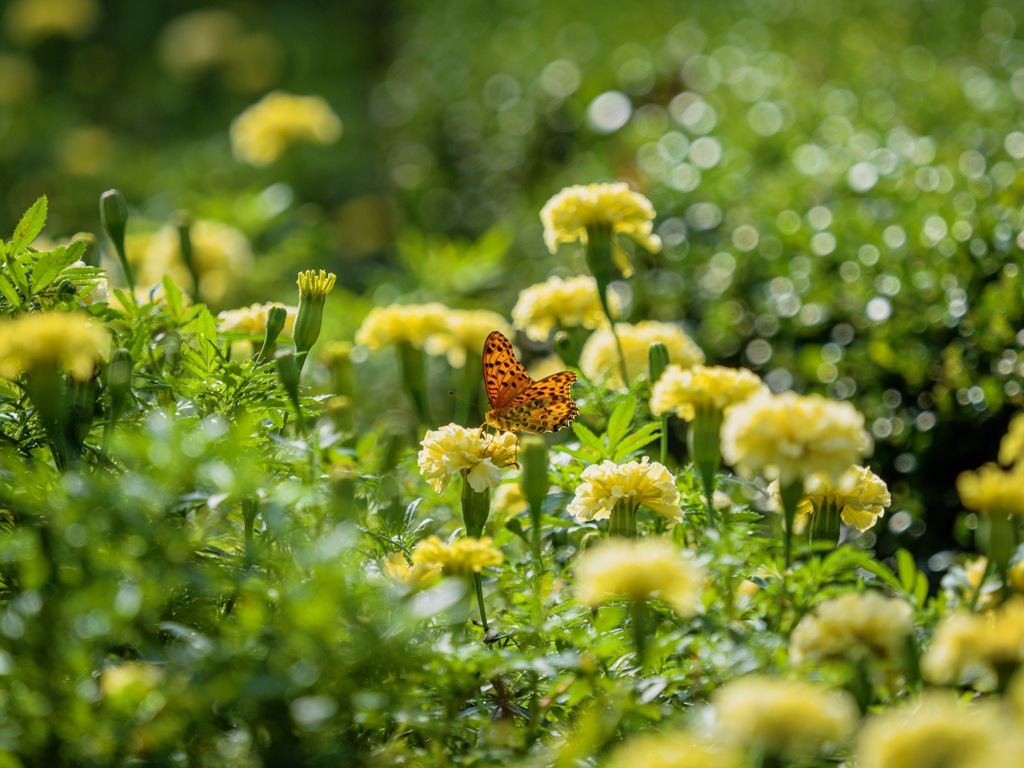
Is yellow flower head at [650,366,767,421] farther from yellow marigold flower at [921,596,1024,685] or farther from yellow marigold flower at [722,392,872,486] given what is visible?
yellow marigold flower at [921,596,1024,685]

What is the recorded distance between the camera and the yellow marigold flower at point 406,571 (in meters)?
1.18

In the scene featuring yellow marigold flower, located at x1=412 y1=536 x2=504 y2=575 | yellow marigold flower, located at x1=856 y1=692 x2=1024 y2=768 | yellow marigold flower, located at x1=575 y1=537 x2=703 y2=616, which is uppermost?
yellow marigold flower, located at x1=856 y1=692 x2=1024 y2=768

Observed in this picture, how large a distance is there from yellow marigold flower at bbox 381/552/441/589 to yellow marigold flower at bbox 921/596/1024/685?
53 centimetres

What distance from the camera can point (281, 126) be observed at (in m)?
3.49

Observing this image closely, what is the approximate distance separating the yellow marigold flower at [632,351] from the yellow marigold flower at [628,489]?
0.45 m

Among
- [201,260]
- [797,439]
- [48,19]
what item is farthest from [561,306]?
[48,19]

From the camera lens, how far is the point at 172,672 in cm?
97

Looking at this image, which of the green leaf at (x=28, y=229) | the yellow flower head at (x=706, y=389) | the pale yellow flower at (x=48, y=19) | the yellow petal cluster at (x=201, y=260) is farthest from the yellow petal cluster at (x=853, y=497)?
the pale yellow flower at (x=48, y=19)

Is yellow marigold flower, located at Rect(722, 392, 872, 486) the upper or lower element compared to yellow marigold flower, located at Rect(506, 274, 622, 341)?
upper

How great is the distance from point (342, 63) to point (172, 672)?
19.4 feet

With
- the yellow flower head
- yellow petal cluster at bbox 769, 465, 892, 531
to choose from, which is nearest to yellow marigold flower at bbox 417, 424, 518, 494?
the yellow flower head

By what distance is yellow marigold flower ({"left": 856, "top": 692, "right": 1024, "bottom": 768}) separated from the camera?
75 centimetres

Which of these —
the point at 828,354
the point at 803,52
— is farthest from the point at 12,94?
the point at 828,354

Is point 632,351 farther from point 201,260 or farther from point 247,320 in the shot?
point 201,260
